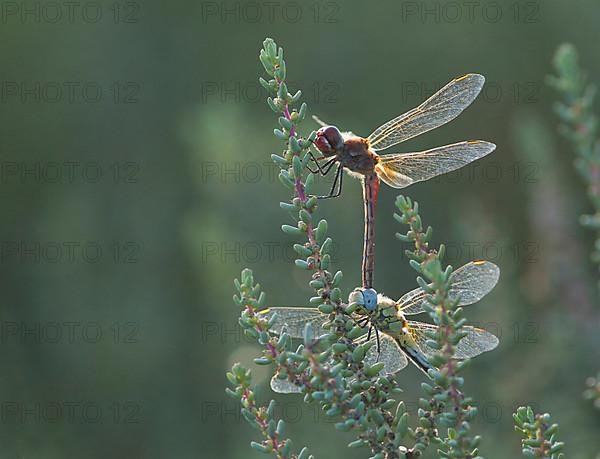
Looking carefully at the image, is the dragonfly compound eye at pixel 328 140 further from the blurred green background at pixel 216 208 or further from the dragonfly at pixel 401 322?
the blurred green background at pixel 216 208

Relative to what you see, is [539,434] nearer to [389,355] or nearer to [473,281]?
[473,281]

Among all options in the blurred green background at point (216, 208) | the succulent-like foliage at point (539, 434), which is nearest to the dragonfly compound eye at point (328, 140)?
the succulent-like foliage at point (539, 434)

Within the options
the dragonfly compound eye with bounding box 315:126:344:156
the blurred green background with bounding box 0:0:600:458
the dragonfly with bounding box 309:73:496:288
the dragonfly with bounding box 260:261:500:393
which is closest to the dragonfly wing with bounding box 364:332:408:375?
the dragonfly with bounding box 260:261:500:393

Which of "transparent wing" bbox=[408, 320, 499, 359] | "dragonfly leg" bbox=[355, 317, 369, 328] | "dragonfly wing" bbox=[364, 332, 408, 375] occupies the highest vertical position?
"dragonfly leg" bbox=[355, 317, 369, 328]

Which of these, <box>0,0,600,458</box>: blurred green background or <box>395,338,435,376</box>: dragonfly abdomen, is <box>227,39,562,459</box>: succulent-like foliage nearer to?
<box>395,338,435,376</box>: dragonfly abdomen

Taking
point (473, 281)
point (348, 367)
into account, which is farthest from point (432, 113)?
point (348, 367)

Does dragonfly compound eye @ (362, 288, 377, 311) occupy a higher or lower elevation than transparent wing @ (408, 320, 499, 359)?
higher
